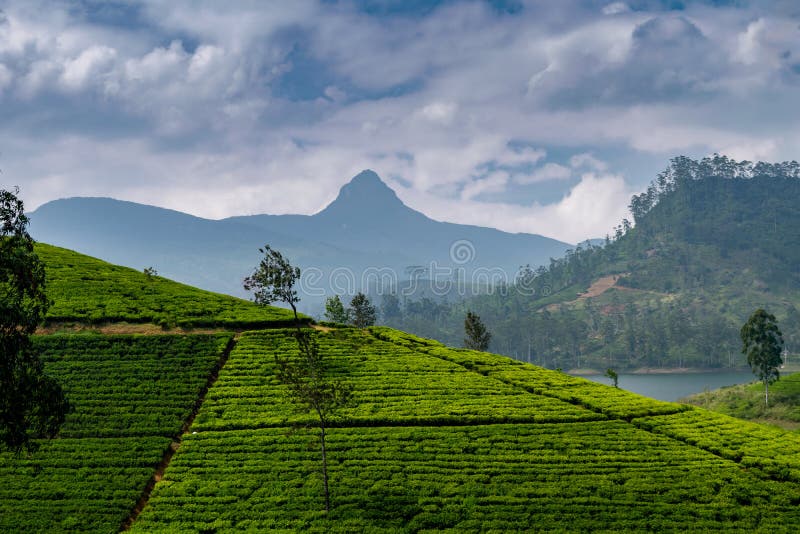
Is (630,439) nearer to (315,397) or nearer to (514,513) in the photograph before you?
(514,513)

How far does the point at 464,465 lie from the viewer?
34.4 m

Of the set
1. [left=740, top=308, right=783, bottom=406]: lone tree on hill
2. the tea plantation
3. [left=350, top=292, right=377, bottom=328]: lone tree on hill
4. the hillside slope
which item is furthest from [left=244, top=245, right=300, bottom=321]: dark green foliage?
[left=740, top=308, right=783, bottom=406]: lone tree on hill

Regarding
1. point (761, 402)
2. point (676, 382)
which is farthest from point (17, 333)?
point (676, 382)

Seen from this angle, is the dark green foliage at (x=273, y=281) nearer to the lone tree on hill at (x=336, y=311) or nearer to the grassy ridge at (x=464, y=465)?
the grassy ridge at (x=464, y=465)

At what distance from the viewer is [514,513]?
29984 millimetres

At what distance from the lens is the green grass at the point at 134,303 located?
179 feet

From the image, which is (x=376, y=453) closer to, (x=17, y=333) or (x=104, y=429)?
(x=104, y=429)

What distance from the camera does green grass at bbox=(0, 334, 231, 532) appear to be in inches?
1193

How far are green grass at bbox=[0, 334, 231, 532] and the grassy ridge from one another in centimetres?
177

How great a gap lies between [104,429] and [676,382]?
6317 inches

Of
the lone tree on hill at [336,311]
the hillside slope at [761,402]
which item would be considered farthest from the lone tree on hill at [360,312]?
the hillside slope at [761,402]

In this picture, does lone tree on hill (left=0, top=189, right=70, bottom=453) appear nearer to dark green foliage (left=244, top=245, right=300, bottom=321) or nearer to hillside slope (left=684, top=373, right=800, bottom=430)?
dark green foliage (left=244, top=245, right=300, bottom=321)

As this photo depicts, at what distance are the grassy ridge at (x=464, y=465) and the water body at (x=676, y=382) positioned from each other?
10121 cm

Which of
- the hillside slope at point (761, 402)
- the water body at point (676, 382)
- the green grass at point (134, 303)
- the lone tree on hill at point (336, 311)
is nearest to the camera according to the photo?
the green grass at point (134, 303)
